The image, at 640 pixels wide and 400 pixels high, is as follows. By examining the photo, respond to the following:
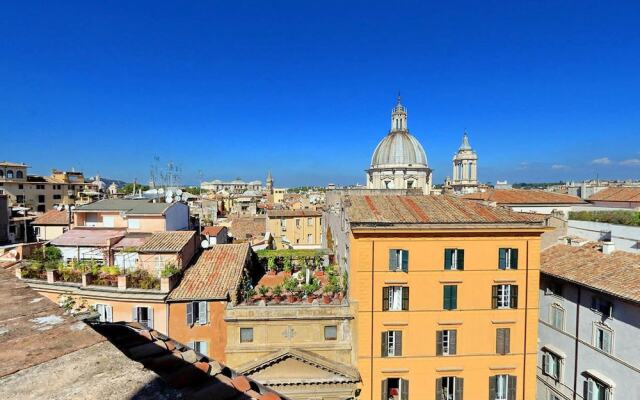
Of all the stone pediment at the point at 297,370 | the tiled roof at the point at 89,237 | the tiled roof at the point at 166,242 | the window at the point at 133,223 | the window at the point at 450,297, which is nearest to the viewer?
the stone pediment at the point at 297,370

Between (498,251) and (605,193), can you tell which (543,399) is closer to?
(498,251)

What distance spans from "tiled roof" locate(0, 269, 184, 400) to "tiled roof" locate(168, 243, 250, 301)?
1713 cm

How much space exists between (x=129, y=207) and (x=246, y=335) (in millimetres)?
14493

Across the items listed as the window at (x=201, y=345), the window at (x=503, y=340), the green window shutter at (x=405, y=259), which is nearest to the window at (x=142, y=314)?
the window at (x=201, y=345)

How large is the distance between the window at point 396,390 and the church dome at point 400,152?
4211 centimetres

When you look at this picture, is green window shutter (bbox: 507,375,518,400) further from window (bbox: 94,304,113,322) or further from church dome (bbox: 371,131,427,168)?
church dome (bbox: 371,131,427,168)

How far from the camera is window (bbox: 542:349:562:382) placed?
70.8 feet

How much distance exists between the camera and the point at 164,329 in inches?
772

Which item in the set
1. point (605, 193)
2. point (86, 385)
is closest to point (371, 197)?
point (86, 385)

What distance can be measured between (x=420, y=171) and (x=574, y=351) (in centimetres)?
3936

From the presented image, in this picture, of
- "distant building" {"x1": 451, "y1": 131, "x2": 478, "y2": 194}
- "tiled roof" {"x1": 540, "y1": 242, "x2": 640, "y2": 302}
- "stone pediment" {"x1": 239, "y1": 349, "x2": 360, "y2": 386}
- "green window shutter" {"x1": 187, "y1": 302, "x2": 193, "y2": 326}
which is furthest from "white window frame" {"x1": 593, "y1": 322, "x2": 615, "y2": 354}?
"distant building" {"x1": 451, "y1": 131, "x2": 478, "y2": 194}

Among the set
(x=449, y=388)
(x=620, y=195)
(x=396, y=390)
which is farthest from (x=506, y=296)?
(x=620, y=195)

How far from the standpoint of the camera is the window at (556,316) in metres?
21.7

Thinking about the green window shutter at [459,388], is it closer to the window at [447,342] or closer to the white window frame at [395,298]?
the window at [447,342]
